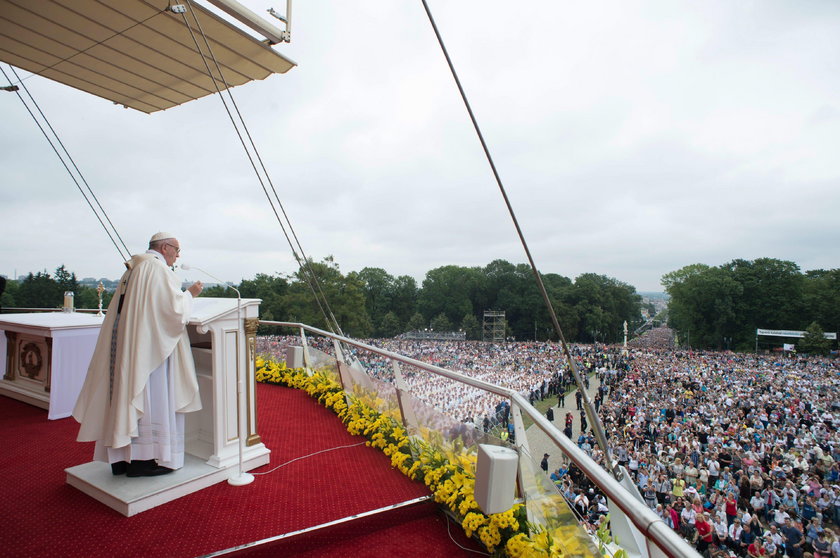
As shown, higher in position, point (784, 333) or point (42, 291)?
point (42, 291)

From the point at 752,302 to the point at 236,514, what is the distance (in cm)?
7474

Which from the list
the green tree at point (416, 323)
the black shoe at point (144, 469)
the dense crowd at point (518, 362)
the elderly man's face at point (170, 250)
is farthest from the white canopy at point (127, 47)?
the green tree at point (416, 323)

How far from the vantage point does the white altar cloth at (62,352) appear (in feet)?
15.1

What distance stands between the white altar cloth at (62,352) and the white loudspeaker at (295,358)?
8.19ft

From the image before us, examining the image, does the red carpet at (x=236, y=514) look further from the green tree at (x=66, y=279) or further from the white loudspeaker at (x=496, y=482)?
the green tree at (x=66, y=279)

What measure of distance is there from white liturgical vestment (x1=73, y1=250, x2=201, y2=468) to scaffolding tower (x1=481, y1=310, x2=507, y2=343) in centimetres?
6611

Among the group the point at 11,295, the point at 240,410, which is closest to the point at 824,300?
the point at 240,410

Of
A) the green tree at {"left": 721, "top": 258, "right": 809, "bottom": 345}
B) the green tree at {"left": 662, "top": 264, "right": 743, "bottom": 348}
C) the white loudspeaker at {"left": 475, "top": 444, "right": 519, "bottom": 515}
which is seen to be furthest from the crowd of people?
the green tree at {"left": 721, "top": 258, "right": 809, "bottom": 345}

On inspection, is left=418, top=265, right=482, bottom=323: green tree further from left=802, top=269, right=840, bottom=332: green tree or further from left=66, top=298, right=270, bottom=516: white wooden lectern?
left=66, top=298, right=270, bottom=516: white wooden lectern

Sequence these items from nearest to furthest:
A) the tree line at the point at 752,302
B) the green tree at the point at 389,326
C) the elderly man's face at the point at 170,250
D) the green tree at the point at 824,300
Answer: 1. the elderly man's face at the point at 170,250
2. the green tree at the point at 824,300
3. the tree line at the point at 752,302
4. the green tree at the point at 389,326

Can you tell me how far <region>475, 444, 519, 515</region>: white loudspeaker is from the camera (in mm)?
2309

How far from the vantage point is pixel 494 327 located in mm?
68938

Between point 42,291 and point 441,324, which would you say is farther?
point 441,324

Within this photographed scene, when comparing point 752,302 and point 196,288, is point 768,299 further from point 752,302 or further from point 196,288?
point 196,288
